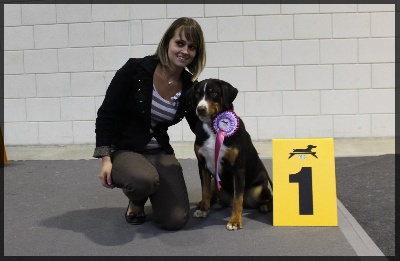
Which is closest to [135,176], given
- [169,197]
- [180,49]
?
[169,197]

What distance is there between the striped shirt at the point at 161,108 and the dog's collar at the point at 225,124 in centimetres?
31

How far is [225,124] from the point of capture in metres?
2.68

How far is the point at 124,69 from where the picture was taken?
2.81m

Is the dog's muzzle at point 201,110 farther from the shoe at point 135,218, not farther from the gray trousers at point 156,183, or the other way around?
the shoe at point 135,218

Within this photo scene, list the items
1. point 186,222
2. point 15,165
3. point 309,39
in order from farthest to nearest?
point 309,39, point 15,165, point 186,222

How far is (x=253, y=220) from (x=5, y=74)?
12.7ft

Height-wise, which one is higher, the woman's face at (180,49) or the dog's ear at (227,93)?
the woman's face at (180,49)

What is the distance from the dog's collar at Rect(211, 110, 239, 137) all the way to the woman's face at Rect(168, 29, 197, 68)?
38 centimetres

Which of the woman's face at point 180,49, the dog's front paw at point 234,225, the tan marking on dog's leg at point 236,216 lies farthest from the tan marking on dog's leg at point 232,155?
the woman's face at point 180,49

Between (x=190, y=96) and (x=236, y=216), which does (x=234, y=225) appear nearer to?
(x=236, y=216)

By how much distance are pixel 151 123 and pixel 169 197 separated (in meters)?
0.46

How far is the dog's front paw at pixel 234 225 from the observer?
8.75ft
